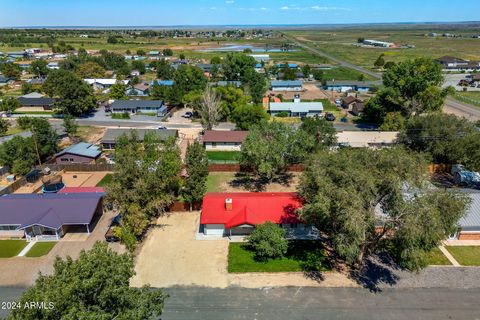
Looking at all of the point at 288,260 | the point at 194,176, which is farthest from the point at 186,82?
the point at 288,260

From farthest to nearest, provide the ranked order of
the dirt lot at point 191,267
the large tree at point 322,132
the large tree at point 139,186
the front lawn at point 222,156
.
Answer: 1. the front lawn at point 222,156
2. the large tree at point 322,132
3. the large tree at point 139,186
4. the dirt lot at point 191,267

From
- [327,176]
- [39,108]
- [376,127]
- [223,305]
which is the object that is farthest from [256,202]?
[39,108]

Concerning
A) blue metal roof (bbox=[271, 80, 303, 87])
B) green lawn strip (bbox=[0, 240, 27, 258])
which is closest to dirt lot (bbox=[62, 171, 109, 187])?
green lawn strip (bbox=[0, 240, 27, 258])

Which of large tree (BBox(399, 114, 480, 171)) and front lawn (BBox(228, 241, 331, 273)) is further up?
large tree (BBox(399, 114, 480, 171))

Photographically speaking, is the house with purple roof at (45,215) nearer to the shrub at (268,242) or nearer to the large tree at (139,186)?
the large tree at (139,186)

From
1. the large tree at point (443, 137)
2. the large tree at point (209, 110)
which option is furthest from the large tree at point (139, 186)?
the large tree at point (443, 137)

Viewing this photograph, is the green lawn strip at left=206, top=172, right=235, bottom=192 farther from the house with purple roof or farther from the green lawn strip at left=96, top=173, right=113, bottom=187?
the house with purple roof

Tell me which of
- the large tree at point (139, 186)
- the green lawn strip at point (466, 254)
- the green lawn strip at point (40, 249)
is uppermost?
the large tree at point (139, 186)
